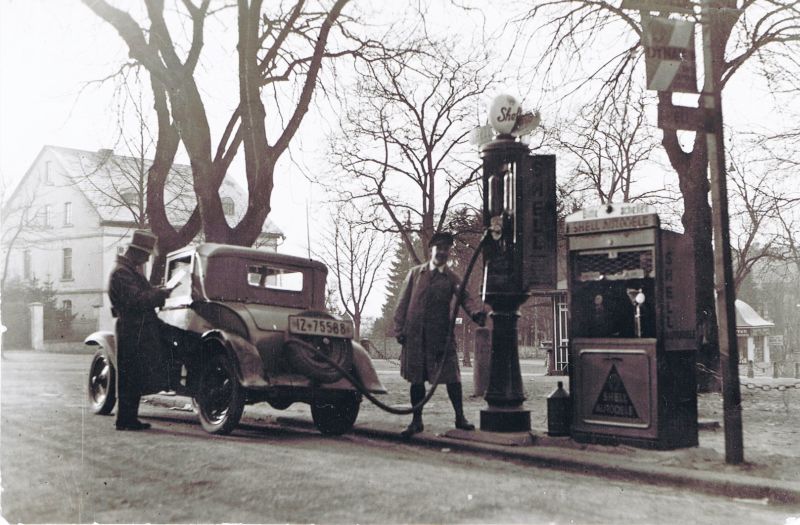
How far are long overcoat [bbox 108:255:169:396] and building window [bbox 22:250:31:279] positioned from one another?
89 cm

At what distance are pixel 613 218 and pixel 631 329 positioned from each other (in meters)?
1.05

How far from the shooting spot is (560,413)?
7.67 meters

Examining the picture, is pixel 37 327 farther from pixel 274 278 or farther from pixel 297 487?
pixel 297 487

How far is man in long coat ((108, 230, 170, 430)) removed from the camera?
28.3 feet

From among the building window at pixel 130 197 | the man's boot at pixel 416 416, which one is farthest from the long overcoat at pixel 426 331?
the building window at pixel 130 197

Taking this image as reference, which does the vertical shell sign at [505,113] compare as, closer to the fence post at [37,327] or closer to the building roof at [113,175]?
the building roof at [113,175]

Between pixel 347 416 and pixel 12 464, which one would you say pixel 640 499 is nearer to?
pixel 347 416

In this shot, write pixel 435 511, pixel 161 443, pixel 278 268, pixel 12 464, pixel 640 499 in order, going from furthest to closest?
pixel 278 268 < pixel 161 443 < pixel 12 464 < pixel 640 499 < pixel 435 511

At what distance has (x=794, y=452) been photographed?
7.16 meters

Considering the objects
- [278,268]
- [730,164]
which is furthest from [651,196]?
[278,268]

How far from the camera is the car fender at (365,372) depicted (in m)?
8.80

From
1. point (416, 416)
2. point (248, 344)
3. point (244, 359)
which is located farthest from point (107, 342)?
point (416, 416)

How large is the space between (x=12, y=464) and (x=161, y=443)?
1656 mm

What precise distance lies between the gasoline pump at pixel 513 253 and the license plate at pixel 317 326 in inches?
69.9
